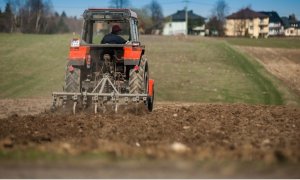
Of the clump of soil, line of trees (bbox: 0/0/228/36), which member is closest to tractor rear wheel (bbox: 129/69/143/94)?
the clump of soil

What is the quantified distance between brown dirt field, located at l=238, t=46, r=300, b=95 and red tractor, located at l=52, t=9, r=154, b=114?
10798 millimetres

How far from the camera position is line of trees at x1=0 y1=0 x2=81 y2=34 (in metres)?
100

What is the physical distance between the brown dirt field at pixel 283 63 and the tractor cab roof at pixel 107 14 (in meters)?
10.8

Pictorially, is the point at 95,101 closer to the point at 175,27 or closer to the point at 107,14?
the point at 107,14

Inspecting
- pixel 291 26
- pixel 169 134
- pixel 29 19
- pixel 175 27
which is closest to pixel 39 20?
pixel 29 19

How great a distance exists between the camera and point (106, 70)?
1095cm

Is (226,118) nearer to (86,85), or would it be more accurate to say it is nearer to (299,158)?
(86,85)

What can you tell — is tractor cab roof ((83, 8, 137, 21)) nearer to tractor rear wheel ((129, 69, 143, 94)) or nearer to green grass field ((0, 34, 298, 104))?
tractor rear wheel ((129, 69, 143, 94))

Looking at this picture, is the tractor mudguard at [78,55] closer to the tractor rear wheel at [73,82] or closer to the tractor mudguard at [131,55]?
the tractor rear wheel at [73,82]

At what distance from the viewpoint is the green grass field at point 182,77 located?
17.5 meters

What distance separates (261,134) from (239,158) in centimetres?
200

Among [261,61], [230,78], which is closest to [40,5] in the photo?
[261,61]

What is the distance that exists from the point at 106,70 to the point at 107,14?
1.29m

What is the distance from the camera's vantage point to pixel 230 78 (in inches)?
889
